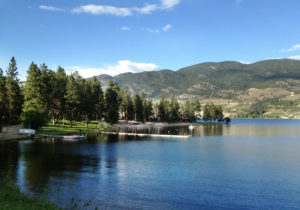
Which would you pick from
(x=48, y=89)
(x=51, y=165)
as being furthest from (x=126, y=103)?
(x=51, y=165)


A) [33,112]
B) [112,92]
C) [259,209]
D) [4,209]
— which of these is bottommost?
[259,209]

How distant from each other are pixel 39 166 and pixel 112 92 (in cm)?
11289

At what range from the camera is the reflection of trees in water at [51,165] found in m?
37.4

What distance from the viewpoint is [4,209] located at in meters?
17.0

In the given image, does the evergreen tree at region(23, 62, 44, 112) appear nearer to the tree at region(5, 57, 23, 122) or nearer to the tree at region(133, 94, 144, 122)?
the tree at region(5, 57, 23, 122)

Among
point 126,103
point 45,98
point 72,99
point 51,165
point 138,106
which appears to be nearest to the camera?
point 51,165

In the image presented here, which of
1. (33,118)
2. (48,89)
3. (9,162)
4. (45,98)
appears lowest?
(9,162)

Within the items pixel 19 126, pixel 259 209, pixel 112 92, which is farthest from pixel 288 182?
pixel 112 92

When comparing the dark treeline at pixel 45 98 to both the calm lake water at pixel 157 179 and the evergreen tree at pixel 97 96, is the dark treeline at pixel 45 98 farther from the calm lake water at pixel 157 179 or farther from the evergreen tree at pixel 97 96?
the calm lake water at pixel 157 179

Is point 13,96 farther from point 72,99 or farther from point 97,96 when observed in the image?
point 97,96

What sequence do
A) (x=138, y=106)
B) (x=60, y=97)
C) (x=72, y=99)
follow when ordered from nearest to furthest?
(x=72, y=99) < (x=60, y=97) < (x=138, y=106)

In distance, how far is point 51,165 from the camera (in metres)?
47.8

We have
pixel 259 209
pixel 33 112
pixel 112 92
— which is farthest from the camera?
pixel 112 92

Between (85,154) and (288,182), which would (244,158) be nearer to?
(288,182)
